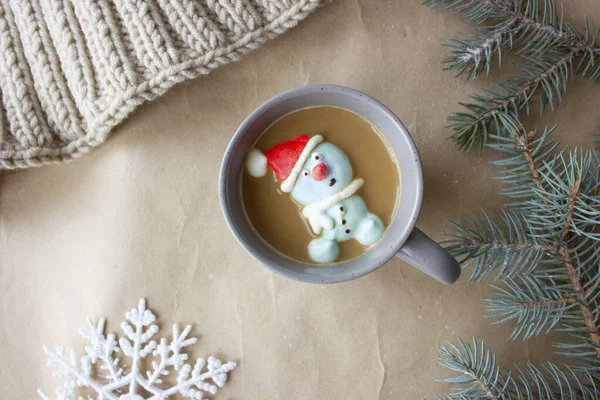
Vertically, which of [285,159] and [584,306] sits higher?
[285,159]

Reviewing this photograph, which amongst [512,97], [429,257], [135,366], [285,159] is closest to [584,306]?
[429,257]

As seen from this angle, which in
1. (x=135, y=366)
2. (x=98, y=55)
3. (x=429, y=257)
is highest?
(x=98, y=55)

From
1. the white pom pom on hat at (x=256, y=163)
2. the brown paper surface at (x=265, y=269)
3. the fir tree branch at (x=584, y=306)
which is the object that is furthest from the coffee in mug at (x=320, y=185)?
the fir tree branch at (x=584, y=306)

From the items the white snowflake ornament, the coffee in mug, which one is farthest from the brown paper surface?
the coffee in mug

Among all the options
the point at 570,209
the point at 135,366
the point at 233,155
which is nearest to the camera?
the point at 570,209

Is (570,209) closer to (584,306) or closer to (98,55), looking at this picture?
(584,306)

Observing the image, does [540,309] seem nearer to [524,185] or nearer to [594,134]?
[524,185]

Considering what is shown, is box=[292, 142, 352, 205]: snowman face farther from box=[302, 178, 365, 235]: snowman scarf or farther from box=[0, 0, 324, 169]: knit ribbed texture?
box=[0, 0, 324, 169]: knit ribbed texture
